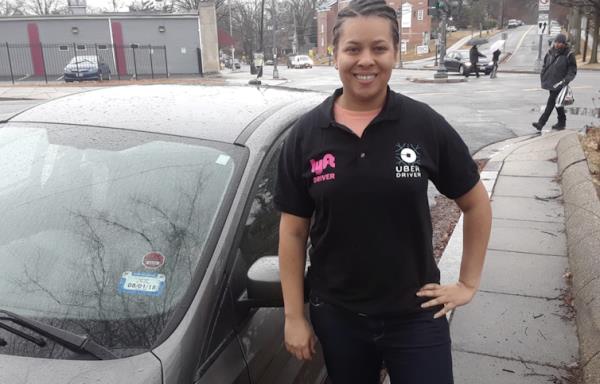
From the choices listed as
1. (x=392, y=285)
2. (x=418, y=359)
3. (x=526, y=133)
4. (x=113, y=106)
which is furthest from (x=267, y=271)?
(x=526, y=133)

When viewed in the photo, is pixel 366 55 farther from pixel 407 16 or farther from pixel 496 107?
pixel 407 16

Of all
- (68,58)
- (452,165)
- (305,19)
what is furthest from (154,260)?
(305,19)

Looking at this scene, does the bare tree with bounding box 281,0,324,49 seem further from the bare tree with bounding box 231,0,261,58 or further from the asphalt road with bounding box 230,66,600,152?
the asphalt road with bounding box 230,66,600,152

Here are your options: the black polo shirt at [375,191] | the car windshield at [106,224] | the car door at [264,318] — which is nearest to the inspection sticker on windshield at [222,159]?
the car windshield at [106,224]

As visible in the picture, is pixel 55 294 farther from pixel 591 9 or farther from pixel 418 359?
pixel 591 9

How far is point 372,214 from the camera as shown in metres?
1.66

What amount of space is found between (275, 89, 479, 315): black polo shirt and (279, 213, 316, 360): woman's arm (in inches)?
2.1

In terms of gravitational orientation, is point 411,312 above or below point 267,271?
below

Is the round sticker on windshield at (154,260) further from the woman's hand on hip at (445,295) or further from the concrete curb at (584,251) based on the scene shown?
the concrete curb at (584,251)

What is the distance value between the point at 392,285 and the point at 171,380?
72 centimetres

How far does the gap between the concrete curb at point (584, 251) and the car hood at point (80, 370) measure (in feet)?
7.56

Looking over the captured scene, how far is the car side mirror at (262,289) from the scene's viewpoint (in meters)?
1.78

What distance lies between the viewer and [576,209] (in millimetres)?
4977

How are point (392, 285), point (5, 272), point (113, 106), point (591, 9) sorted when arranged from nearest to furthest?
point (392, 285) → point (5, 272) → point (113, 106) → point (591, 9)
